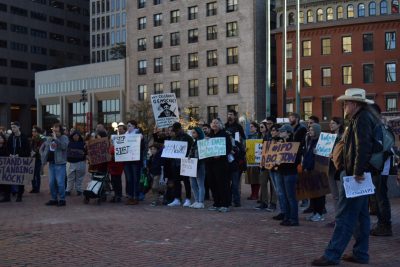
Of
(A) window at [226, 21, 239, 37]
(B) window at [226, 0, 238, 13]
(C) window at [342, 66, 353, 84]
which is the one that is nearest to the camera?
(C) window at [342, 66, 353, 84]

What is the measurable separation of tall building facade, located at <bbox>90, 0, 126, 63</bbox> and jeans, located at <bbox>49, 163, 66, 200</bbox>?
3688 inches

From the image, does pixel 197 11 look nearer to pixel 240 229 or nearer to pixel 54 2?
pixel 54 2

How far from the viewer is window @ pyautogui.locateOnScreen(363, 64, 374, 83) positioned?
59750 millimetres

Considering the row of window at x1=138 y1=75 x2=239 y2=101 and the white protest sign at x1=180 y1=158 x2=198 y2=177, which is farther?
the row of window at x1=138 y1=75 x2=239 y2=101

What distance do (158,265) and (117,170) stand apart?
770 cm

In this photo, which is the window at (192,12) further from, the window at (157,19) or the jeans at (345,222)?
the jeans at (345,222)

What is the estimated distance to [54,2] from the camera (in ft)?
366

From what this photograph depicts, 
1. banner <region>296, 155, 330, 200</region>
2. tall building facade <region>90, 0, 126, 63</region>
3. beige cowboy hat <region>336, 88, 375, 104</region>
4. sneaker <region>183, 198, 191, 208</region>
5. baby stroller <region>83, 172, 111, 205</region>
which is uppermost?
tall building facade <region>90, 0, 126, 63</region>

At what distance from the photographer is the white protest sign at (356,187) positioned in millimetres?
6938

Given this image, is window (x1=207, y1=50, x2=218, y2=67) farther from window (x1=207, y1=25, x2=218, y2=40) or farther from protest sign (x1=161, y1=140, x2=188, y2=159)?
protest sign (x1=161, y1=140, x2=188, y2=159)

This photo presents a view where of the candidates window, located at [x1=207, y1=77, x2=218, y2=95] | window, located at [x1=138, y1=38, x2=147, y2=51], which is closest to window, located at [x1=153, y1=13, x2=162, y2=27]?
window, located at [x1=138, y1=38, x2=147, y2=51]

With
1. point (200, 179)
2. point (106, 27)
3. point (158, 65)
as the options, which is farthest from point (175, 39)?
point (200, 179)

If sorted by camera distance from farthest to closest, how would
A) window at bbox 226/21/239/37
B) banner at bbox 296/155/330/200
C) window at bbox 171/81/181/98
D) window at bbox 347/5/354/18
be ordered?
window at bbox 171/81/181/98 < window at bbox 226/21/239/37 < window at bbox 347/5/354/18 < banner at bbox 296/155/330/200

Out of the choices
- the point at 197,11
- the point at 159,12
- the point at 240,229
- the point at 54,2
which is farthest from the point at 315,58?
the point at 54,2
